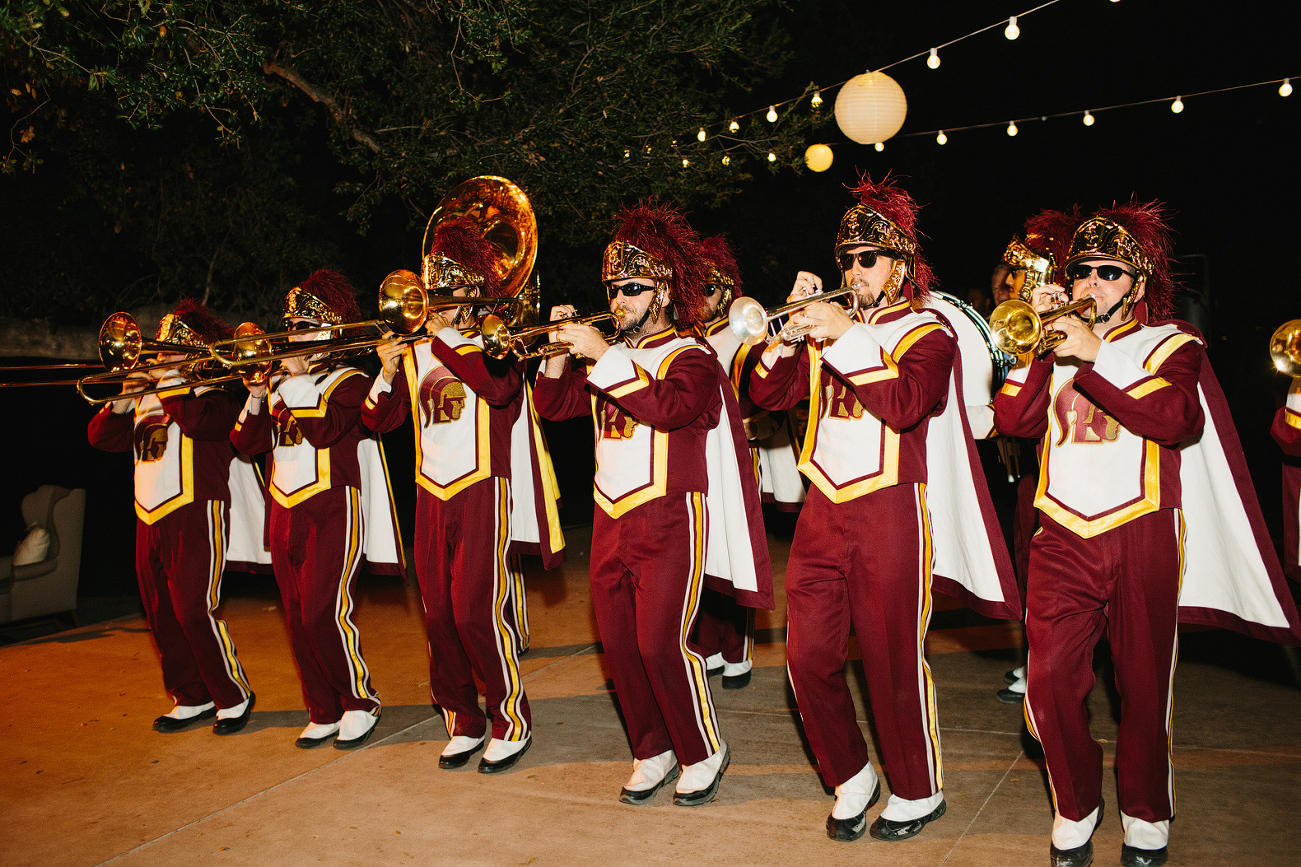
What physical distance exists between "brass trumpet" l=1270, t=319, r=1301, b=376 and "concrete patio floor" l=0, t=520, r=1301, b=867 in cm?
160

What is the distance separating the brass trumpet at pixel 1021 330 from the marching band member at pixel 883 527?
37 cm

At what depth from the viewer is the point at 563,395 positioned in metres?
4.32

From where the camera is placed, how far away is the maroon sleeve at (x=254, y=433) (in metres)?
5.02

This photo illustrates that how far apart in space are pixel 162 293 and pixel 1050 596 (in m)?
10.1

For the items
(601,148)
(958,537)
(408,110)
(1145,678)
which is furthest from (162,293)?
(1145,678)

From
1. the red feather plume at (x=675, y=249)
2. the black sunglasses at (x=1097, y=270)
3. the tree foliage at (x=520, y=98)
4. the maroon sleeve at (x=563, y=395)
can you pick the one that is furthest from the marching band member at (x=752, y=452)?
the tree foliage at (x=520, y=98)

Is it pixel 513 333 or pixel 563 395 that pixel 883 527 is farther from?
pixel 513 333

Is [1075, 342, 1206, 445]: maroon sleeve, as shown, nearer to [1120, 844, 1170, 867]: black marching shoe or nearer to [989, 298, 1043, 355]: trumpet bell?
[989, 298, 1043, 355]: trumpet bell

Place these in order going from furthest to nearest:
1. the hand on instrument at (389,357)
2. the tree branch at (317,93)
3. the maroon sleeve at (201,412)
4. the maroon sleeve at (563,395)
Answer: the tree branch at (317,93) → the maroon sleeve at (201,412) → the hand on instrument at (389,357) → the maroon sleeve at (563,395)

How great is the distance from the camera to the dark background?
46.4ft

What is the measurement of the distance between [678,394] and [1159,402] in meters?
1.64

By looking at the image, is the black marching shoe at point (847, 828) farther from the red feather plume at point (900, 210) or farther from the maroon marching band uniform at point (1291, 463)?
the maroon marching band uniform at point (1291, 463)

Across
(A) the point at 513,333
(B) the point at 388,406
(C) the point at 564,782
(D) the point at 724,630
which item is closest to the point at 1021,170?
(D) the point at 724,630

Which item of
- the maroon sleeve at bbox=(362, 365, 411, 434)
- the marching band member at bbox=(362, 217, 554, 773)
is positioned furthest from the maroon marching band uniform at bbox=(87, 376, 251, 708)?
the marching band member at bbox=(362, 217, 554, 773)
